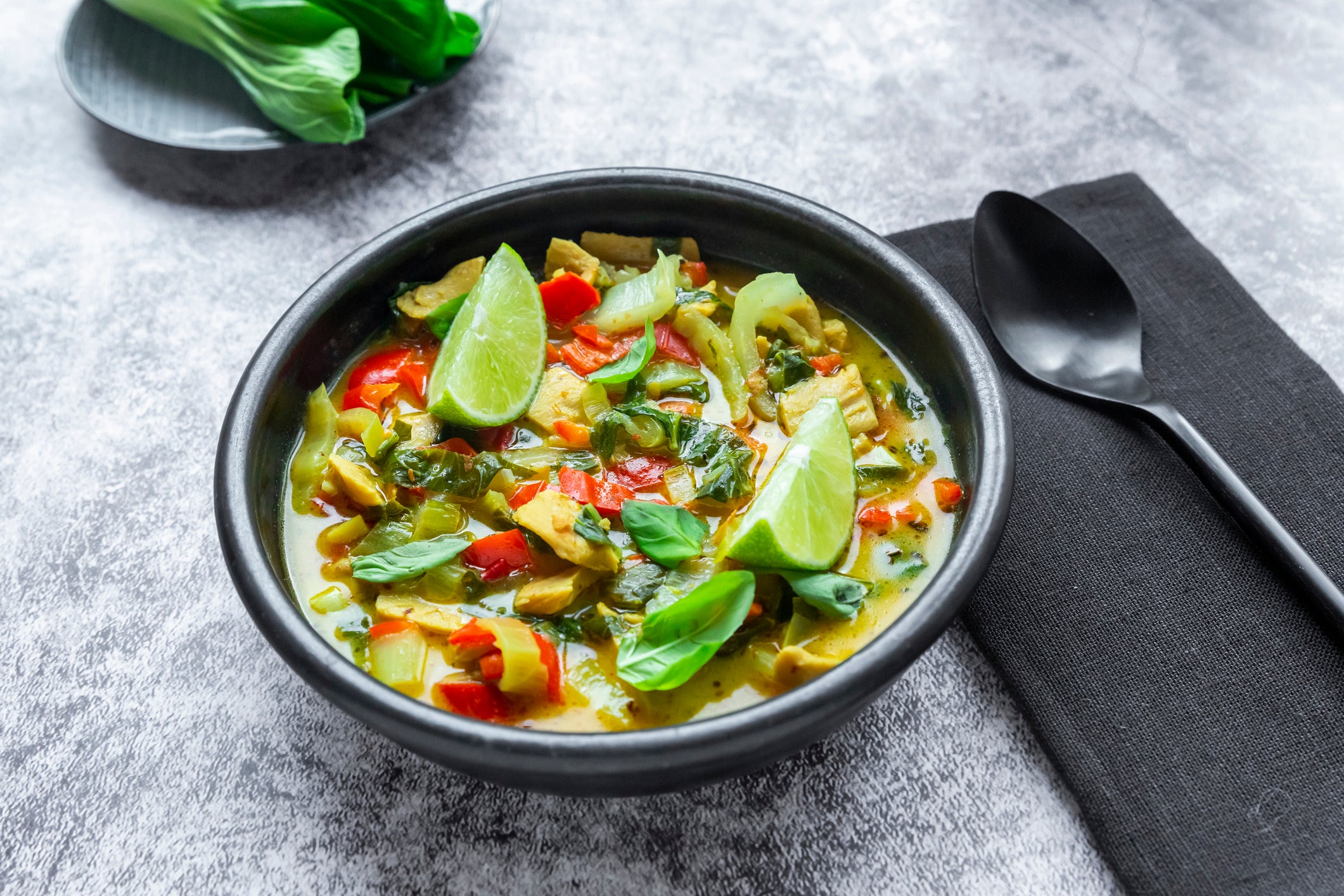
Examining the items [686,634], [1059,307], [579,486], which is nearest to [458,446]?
[579,486]

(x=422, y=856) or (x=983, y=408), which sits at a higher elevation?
(x=983, y=408)

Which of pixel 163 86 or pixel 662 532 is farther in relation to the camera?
pixel 163 86

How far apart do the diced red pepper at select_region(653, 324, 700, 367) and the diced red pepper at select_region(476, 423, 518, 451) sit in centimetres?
47

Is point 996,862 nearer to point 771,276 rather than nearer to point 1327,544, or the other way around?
point 1327,544

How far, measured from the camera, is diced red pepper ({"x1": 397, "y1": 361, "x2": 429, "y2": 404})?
2.87 m

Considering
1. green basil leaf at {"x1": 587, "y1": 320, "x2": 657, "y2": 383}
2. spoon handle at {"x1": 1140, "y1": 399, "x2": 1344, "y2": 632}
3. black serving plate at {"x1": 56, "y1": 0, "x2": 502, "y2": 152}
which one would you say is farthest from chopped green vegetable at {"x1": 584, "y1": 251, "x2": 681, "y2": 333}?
black serving plate at {"x1": 56, "y1": 0, "x2": 502, "y2": 152}

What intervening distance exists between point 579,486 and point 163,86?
2717 mm

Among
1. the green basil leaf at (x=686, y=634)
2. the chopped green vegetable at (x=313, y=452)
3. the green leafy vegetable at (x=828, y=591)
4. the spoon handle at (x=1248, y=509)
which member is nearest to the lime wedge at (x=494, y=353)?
the chopped green vegetable at (x=313, y=452)

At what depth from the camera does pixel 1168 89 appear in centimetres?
417

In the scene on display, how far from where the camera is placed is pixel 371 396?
2.84 m

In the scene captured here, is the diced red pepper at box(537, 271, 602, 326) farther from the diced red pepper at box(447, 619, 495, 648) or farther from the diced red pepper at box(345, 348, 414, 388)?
the diced red pepper at box(447, 619, 495, 648)

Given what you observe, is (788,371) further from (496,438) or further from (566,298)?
(496,438)

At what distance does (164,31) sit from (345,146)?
2.98ft

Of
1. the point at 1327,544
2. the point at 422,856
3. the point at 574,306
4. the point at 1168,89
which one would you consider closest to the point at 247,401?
the point at 574,306
